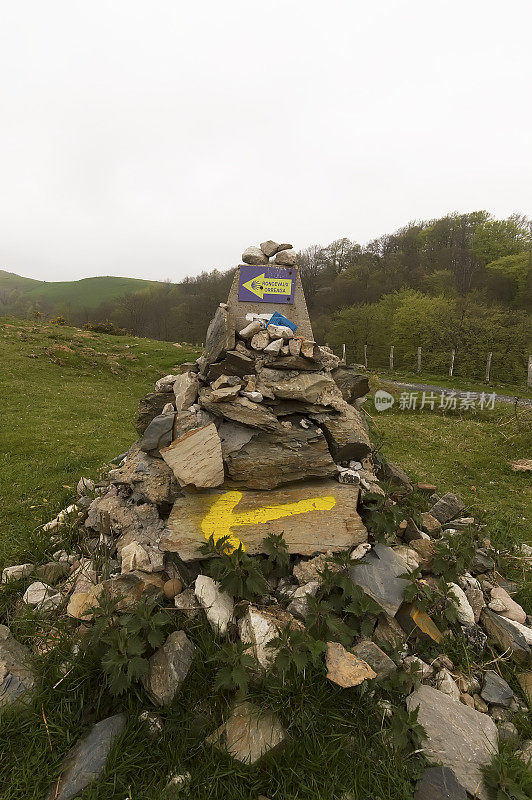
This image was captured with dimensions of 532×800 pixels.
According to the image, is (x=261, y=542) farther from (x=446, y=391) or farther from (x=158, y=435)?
(x=446, y=391)

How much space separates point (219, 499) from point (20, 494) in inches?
239

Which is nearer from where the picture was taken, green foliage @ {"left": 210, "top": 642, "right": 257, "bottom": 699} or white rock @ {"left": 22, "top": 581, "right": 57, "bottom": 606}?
green foliage @ {"left": 210, "top": 642, "right": 257, "bottom": 699}

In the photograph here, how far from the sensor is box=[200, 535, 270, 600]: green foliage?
3805 millimetres

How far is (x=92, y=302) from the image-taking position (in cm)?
12194

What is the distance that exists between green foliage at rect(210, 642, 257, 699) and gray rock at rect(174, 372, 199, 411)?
3.49 metres

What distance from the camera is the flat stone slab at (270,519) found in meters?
4.45

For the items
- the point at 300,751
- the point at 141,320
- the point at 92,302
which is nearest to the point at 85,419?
the point at 300,751

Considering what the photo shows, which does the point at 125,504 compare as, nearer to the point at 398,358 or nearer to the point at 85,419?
the point at 85,419

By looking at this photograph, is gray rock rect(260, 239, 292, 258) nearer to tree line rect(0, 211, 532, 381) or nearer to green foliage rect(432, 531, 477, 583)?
green foliage rect(432, 531, 477, 583)

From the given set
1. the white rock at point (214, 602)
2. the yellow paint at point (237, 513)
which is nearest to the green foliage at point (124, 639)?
the white rock at point (214, 602)

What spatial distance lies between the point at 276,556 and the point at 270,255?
5.59 meters

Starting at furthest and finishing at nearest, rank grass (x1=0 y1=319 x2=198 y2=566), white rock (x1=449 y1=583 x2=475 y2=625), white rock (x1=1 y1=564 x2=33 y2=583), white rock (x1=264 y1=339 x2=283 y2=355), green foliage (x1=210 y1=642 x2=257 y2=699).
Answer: grass (x1=0 y1=319 x2=198 y2=566), white rock (x1=264 y1=339 x2=283 y2=355), white rock (x1=1 y1=564 x2=33 y2=583), white rock (x1=449 y1=583 x2=475 y2=625), green foliage (x1=210 y1=642 x2=257 y2=699)

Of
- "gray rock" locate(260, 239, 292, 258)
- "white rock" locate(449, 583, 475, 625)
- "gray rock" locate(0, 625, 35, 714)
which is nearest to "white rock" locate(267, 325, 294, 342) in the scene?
"gray rock" locate(260, 239, 292, 258)

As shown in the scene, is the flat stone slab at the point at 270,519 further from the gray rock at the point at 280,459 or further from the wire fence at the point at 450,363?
the wire fence at the point at 450,363
